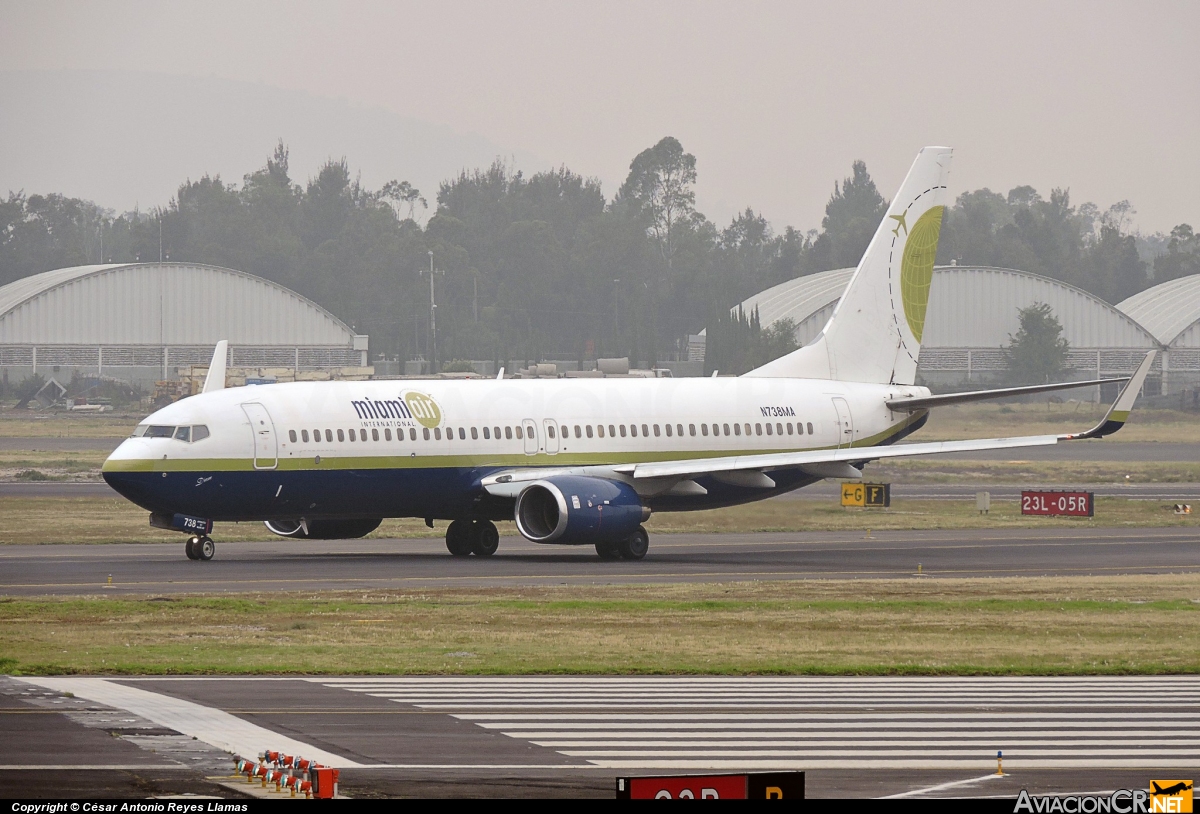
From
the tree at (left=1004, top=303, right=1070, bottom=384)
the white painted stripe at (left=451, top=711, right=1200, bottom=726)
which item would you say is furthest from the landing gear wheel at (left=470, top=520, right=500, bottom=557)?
the tree at (left=1004, top=303, right=1070, bottom=384)

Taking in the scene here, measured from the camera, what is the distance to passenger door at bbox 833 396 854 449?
4881 centimetres

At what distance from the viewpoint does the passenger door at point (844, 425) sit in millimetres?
48812

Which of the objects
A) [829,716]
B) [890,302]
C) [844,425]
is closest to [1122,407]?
[844,425]

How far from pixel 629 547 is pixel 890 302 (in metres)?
13.7

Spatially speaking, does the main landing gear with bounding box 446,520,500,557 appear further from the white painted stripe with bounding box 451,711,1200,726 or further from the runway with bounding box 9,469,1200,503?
the white painted stripe with bounding box 451,711,1200,726

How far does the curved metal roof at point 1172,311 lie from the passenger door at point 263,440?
107 m

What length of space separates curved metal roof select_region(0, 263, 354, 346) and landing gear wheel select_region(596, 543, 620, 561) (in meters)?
93.5

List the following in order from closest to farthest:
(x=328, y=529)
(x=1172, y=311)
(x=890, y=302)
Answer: (x=328, y=529) → (x=890, y=302) → (x=1172, y=311)

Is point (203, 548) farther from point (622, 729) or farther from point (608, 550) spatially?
point (622, 729)

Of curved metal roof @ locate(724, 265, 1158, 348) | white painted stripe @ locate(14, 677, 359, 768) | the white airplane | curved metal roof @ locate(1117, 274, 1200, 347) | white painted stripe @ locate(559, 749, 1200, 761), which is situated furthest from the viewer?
curved metal roof @ locate(1117, 274, 1200, 347)

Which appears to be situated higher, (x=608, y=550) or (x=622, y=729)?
(x=608, y=550)

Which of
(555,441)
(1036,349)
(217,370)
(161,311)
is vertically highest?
(161,311)

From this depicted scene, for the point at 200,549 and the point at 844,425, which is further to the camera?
the point at 844,425

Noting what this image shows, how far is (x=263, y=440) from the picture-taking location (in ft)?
132
